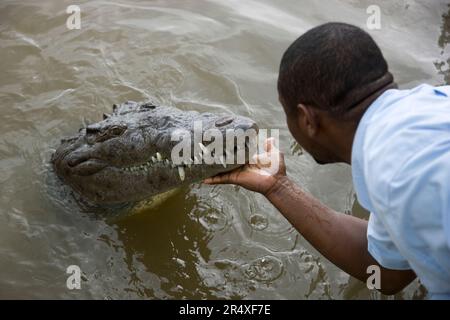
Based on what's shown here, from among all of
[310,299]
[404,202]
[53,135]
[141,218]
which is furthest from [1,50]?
[404,202]

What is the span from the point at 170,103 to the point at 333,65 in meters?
3.67

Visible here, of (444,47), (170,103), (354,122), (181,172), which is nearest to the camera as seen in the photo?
(354,122)

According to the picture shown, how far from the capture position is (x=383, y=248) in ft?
8.65

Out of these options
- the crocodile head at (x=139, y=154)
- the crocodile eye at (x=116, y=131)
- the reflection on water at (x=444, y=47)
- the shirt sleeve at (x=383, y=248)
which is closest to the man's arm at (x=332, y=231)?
the shirt sleeve at (x=383, y=248)

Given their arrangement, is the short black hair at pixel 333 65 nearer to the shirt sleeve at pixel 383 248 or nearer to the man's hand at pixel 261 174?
the shirt sleeve at pixel 383 248

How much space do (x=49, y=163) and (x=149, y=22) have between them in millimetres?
2821

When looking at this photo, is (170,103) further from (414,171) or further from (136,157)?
(414,171)

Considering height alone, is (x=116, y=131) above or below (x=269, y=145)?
below

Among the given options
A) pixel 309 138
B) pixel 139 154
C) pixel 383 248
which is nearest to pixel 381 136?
pixel 309 138

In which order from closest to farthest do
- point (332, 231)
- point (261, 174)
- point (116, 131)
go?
point (332, 231), point (261, 174), point (116, 131)

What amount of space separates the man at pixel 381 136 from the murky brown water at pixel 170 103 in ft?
4.34

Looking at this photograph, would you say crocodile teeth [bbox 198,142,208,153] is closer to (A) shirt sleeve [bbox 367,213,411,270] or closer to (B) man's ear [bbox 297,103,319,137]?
(B) man's ear [bbox 297,103,319,137]

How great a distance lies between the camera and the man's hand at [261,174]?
3.33 metres

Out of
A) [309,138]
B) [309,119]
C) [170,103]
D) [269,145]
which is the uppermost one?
[309,119]
